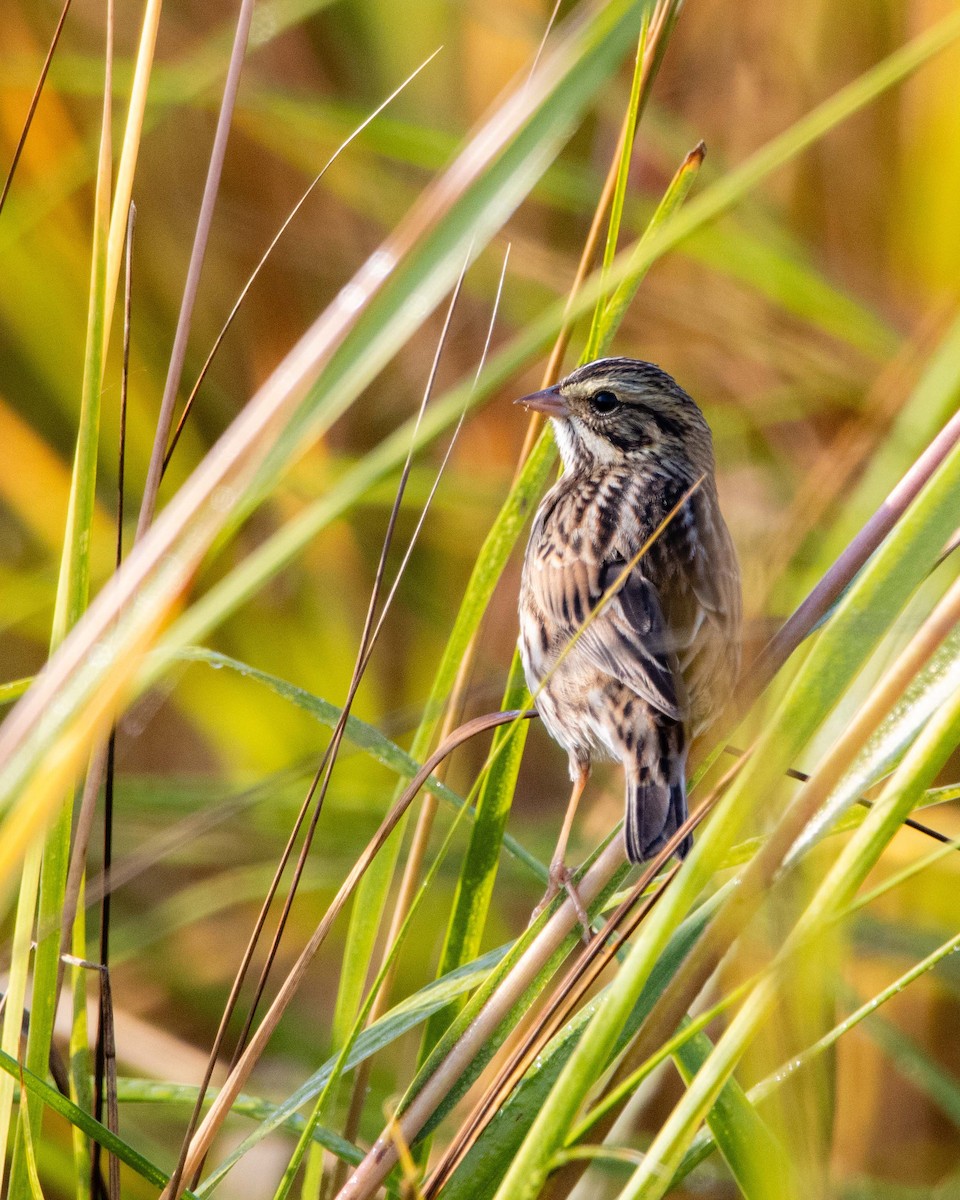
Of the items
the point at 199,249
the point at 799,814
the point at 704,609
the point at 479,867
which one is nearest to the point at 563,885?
the point at 479,867

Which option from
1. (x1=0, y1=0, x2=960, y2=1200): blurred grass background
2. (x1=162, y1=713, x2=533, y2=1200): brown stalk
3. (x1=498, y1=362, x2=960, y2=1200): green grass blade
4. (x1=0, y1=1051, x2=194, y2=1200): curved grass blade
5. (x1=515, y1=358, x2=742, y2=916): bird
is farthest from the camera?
(x1=0, y1=0, x2=960, y2=1200): blurred grass background

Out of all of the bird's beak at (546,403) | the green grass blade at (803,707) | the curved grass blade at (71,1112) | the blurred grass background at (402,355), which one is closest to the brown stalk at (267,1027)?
the curved grass blade at (71,1112)

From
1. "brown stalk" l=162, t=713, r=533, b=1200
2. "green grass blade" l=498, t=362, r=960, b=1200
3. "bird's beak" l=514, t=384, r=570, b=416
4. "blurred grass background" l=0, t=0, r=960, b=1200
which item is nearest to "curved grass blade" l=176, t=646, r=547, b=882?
"brown stalk" l=162, t=713, r=533, b=1200

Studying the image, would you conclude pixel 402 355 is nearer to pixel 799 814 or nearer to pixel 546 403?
pixel 546 403

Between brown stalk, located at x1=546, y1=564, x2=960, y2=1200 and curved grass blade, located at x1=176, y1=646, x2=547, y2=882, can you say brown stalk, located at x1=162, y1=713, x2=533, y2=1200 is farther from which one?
brown stalk, located at x1=546, y1=564, x2=960, y2=1200

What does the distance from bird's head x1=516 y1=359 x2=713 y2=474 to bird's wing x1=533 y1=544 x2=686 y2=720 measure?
449 mm

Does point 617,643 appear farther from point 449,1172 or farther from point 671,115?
point 671,115

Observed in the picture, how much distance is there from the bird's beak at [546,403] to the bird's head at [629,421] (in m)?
0.10

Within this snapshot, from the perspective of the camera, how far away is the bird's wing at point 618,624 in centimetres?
225

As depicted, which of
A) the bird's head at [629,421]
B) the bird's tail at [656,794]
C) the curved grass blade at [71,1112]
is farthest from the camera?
the bird's head at [629,421]

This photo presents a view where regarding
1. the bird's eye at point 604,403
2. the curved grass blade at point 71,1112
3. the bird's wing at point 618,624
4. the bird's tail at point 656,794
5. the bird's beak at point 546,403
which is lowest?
the curved grass blade at point 71,1112

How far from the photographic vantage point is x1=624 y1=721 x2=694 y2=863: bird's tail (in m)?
1.87

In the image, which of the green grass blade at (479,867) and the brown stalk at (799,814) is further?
the green grass blade at (479,867)

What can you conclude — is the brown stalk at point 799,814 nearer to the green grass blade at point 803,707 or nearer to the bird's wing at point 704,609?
the green grass blade at point 803,707
